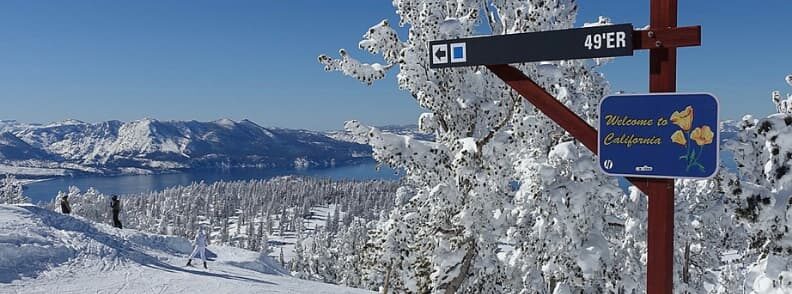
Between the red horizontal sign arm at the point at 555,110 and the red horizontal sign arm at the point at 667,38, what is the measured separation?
69 centimetres

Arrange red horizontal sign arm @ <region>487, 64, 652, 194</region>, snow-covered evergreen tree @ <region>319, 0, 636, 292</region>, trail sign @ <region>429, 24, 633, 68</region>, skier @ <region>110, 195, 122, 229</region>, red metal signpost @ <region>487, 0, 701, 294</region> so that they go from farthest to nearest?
1. skier @ <region>110, 195, 122, 229</region>
2. snow-covered evergreen tree @ <region>319, 0, 636, 292</region>
3. red horizontal sign arm @ <region>487, 64, 652, 194</region>
4. trail sign @ <region>429, 24, 633, 68</region>
5. red metal signpost @ <region>487, 0, 701, 294</region>

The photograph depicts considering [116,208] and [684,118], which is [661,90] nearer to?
[684,118]

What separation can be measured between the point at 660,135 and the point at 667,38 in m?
0.66

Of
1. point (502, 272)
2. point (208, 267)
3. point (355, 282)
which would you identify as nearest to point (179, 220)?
point (355, 282)

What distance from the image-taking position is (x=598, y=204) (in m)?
10.8

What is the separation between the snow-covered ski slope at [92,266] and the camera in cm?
1625

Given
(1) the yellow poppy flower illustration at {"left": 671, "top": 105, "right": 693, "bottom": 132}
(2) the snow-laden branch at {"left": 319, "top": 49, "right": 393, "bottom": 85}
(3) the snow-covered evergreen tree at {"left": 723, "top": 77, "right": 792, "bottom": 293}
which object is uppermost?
(2) the snow-laden branch at {"left": 319, "top": 49, "right": 393, "bottom": 85}

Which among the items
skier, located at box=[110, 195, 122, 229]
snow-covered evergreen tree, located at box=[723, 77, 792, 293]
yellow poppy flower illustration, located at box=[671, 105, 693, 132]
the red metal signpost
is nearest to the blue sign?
yellow poppy flower illustration, located at box=[671, 105, 693, 132]

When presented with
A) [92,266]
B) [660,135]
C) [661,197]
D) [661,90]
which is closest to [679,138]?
[660,135]

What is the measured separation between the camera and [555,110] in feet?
14.7

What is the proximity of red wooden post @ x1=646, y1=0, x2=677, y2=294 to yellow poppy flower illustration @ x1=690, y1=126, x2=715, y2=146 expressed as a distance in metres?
0.33

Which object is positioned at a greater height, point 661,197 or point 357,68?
point 357,68

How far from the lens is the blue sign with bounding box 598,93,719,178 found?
3.70 m

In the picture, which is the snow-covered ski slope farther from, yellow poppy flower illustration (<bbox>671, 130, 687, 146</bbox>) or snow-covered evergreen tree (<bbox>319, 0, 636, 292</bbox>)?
yellow poppy flower illustration (<bbox>671, 130, 687, 146</bbox>)
